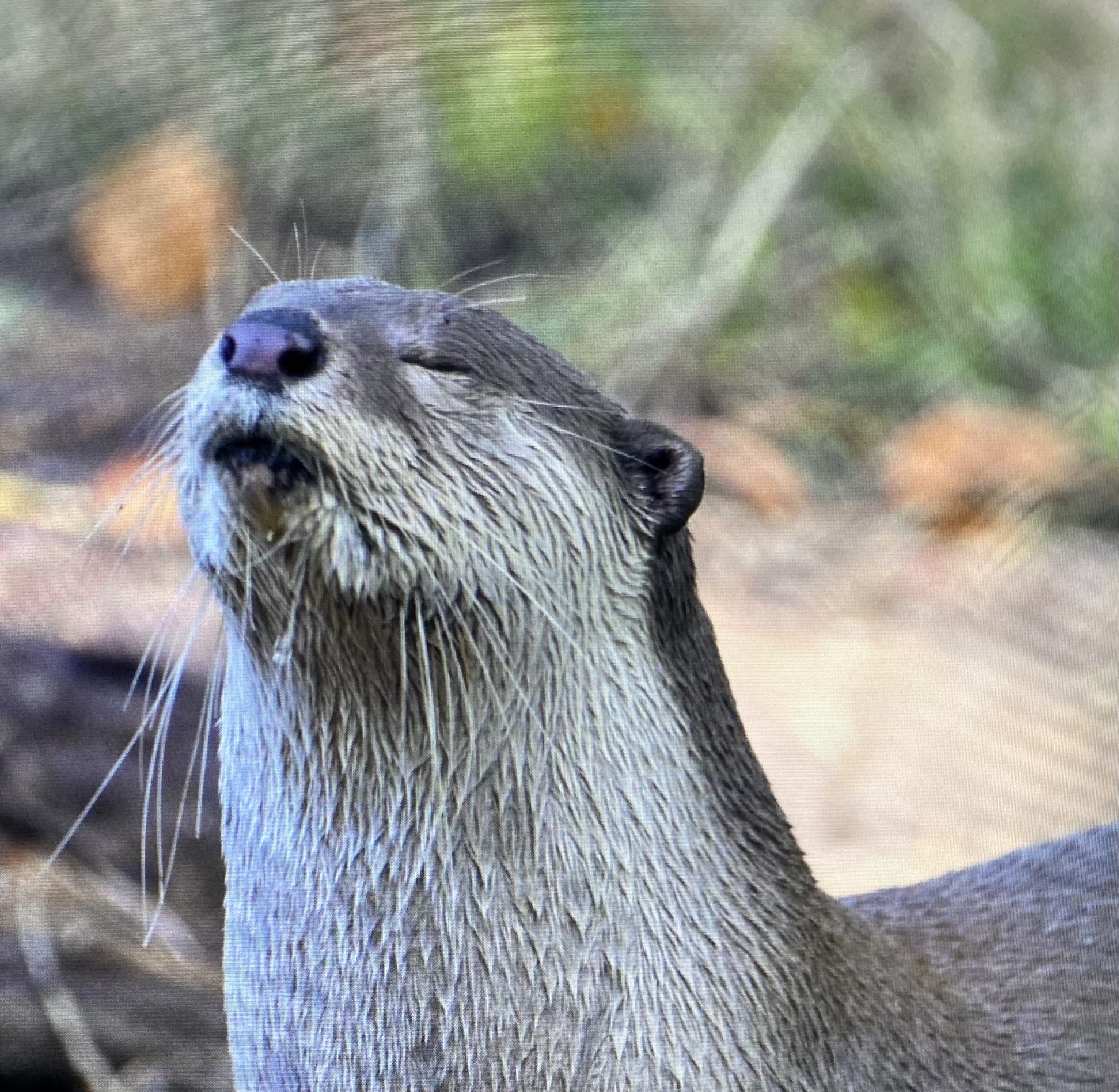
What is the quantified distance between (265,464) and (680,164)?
389 centimetres

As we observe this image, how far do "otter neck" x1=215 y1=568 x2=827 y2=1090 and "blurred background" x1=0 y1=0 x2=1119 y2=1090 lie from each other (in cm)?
90

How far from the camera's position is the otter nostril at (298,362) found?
113 centimetres

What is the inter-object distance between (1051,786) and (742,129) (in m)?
2.50

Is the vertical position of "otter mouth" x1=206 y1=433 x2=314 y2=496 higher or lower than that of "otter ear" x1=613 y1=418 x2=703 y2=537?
lower

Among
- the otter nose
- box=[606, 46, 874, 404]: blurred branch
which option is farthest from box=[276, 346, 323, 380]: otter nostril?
box=[606, 46, 874, 404]: blurred branch

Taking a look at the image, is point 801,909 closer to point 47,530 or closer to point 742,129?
point 47,530

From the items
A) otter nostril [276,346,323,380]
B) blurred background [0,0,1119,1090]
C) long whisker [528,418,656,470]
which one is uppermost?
blurred background [0,0,1119,1090]

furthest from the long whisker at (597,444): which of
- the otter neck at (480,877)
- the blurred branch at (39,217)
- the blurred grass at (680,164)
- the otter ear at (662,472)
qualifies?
the blurred branch at (39,217)

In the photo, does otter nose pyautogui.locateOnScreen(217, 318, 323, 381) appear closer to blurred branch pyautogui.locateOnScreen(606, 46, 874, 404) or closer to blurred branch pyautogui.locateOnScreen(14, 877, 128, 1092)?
blurred branch pyautogui.locateOnScreen(14, 877, 128, 1092)

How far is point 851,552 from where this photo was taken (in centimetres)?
388

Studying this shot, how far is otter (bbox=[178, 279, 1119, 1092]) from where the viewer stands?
47.4 inches

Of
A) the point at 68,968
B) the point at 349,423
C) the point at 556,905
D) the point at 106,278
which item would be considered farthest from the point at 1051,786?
the point at 106,278

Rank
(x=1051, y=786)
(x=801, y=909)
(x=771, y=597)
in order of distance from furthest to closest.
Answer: (x=771, y=597) < (x=1051, y=786) < (x=801, y=909)

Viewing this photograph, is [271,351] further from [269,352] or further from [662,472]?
[662,472]
